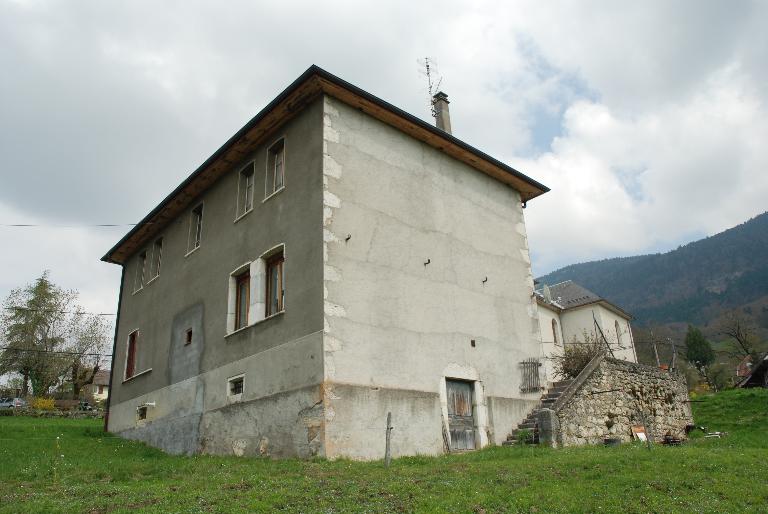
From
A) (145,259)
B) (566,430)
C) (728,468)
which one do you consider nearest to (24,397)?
(145,259)

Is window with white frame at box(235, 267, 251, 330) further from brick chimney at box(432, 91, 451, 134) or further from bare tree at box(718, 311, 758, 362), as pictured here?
bare tree at box(718, 311, 758, 362)

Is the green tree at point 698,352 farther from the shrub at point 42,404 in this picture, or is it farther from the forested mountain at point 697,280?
the shrub at point 42,404

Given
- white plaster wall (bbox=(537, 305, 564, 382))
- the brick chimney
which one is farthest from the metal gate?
white plaster wall (bbox=(537, 305, 564, 382))

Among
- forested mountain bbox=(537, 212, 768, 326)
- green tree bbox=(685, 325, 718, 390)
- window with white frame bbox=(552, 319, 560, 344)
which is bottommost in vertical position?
window with white frame bbox=(552, 319, 560, 344)

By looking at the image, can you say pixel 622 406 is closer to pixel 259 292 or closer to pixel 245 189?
pixel 259 292

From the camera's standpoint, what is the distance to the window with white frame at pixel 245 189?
1565cm

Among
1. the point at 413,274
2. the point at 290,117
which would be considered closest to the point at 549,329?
the point at 413,274

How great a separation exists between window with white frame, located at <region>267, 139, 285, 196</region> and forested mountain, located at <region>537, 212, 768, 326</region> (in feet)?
364

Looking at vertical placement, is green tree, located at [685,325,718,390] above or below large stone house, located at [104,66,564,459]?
above

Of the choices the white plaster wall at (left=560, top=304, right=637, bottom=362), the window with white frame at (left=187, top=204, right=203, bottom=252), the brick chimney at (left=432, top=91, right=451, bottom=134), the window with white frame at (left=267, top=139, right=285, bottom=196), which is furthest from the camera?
the white plaster wall at (left=560, top=304, right=637, bottom=362)

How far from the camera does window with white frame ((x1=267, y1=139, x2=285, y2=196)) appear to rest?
1452 centimetres

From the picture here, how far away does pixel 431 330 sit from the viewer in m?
13.7

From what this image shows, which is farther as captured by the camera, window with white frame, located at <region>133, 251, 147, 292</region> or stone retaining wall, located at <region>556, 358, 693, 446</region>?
window with white frame, located at <region>133, 251, 147, 292</region>

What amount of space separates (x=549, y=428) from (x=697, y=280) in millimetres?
158974
